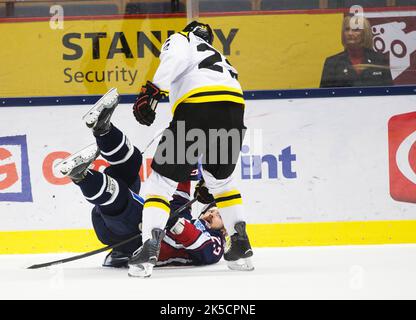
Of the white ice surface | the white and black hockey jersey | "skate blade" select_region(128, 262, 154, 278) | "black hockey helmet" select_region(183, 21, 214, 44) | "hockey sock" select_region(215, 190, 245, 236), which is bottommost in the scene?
the white ice surface

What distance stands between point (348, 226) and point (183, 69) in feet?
5.00

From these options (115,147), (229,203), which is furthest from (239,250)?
(115,147)

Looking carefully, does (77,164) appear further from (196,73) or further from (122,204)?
(196,73)

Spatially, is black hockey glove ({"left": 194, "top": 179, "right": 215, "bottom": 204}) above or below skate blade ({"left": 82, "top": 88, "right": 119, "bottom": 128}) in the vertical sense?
below

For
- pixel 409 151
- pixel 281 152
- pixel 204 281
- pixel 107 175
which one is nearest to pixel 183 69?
pixel 107 175

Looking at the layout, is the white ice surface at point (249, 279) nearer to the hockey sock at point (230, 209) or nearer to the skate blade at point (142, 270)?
the skate blade at point (142, 270)

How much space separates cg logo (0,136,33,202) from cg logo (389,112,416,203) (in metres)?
1.86

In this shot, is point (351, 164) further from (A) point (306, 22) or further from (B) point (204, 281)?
(B) point (204, 281)

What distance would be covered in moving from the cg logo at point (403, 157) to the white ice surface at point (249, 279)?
1.26 ft

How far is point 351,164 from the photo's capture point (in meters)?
4.93

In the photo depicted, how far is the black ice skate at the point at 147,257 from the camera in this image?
3.71 m

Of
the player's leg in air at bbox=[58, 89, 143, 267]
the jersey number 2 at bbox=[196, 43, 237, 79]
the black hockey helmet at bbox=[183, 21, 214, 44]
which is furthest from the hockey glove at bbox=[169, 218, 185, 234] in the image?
the black hockey helmet at bbox=[183, 21, 214, 44]

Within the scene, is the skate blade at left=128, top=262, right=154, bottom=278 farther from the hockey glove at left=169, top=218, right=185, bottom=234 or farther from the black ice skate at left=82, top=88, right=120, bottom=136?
the black ice skate at left=82, top=88, right=120, bottom=136

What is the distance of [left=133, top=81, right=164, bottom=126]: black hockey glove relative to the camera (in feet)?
12.0
